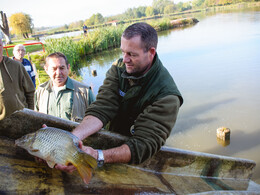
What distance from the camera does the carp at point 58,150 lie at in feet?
5.10

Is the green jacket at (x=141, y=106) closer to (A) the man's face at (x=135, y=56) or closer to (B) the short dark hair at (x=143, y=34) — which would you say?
(A) the man's face at (x=135, y=56)

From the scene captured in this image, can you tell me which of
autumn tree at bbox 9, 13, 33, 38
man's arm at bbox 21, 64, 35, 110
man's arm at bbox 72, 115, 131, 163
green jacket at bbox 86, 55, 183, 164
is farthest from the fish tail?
autumn tree at bbox 9, 13, 33, 38

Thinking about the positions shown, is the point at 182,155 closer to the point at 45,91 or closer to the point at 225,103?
the point at 45,91

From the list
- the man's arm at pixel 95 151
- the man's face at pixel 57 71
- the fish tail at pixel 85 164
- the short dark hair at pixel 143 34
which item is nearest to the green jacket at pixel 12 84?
the man's face at pixel 57 71

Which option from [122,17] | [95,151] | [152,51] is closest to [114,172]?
[95,151]

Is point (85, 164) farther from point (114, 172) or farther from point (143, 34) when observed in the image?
point (143, 34)

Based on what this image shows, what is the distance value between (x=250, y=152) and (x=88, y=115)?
19.9 ft

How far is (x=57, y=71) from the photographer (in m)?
3.73

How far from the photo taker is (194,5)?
431 feet

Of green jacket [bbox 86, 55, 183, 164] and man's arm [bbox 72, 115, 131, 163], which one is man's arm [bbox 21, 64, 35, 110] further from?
man's arm [bbox 72, 115, 131, 163]

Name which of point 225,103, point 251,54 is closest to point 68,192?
point 225,103

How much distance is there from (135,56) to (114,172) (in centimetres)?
112

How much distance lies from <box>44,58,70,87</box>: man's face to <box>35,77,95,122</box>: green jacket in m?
0.11

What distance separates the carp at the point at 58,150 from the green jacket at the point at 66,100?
76.1 inches
